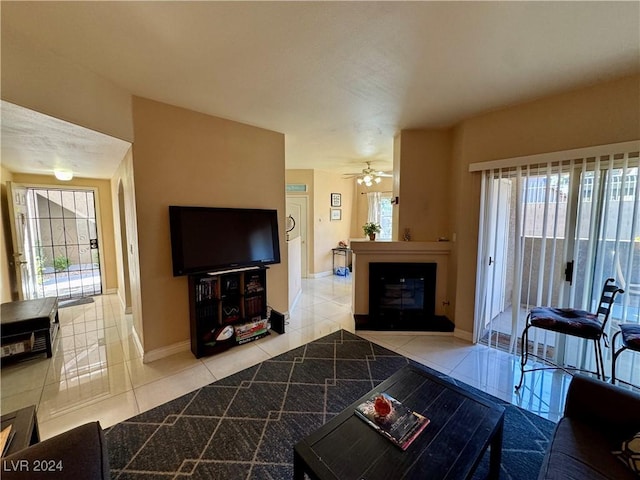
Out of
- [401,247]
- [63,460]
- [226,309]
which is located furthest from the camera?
[401,247]

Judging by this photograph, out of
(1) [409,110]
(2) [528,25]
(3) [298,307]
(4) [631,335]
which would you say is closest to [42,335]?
(3) [298,307]

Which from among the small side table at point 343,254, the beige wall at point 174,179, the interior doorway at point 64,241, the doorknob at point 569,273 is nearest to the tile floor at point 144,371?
the beige wall at point 174,179

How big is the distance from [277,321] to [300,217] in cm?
343

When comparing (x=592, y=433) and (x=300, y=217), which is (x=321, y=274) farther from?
(x=592, y=433)

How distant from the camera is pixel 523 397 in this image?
7.44 ft

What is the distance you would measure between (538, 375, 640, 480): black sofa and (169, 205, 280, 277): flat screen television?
9.62 feet

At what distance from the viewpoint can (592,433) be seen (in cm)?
137

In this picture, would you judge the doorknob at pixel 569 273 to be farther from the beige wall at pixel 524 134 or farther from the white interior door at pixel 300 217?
the white interior door at pixel 300 217

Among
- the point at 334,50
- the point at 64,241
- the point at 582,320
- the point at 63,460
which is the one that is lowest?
the point at 63,460

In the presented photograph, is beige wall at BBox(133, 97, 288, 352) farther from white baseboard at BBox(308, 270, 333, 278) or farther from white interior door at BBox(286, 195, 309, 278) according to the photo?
white baseboard at BBox(308, 270, 333, 278)

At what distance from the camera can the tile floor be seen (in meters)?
2.18

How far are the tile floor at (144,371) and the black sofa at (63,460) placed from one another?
101 cm

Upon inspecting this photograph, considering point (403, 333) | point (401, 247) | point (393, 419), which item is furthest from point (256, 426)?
point (401, 247)

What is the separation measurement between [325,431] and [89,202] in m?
5.98
